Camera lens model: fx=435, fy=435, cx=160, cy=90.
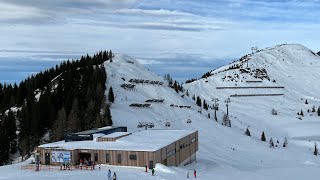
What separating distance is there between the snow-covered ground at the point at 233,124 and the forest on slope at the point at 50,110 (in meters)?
5.98

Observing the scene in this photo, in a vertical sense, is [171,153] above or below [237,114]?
above

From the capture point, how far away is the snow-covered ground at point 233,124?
49.5 m

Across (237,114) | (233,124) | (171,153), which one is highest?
(171,153)

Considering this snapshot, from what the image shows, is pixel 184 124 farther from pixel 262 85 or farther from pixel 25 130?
pixel 262 85

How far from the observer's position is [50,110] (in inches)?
3228

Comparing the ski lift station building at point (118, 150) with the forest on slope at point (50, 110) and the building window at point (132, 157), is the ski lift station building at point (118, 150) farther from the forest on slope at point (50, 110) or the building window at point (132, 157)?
the forest on slope at point (50, 110)

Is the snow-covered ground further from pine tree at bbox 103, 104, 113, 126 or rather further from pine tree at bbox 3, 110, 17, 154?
pine tree at bbox 3, 110, 17, 154

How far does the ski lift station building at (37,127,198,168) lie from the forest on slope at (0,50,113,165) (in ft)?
61.6

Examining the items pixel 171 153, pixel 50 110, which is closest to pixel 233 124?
pixel 50 110

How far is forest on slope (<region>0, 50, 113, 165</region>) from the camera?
7269 cm

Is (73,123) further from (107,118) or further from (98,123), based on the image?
(107,118)

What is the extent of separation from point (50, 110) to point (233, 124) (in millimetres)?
53228

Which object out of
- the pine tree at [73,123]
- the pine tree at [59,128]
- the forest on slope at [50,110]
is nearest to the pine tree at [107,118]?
the forest on slope at [50,110]

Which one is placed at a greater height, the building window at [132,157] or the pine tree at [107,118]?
the pine tree at [107,118]
